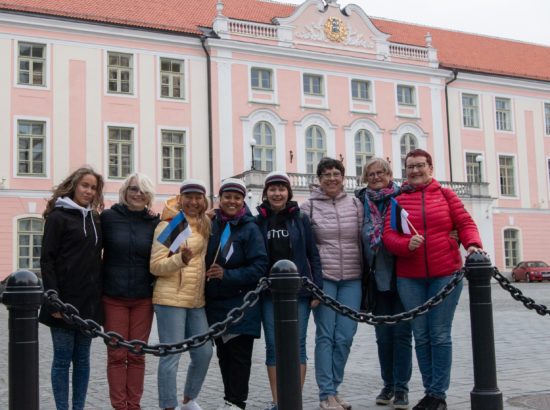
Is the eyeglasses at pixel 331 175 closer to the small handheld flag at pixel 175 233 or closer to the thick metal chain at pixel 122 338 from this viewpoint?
the small handheld flag at pixel 175 233

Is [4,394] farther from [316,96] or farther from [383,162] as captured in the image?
[316,96]

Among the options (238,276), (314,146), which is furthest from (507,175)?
(238,276)

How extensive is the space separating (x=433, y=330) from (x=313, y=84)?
2559cm

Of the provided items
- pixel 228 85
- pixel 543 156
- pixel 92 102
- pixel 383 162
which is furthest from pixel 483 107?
pixel 383 162

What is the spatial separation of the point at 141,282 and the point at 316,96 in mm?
25605

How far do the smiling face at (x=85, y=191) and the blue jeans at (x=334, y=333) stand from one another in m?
2.09

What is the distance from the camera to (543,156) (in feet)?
117

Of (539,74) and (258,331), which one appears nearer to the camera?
(258,331)

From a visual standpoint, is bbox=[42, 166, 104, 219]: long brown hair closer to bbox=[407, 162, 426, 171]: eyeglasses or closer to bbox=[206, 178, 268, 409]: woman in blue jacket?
bbox=[206, 178, 268, 409]: woman in blue jacket

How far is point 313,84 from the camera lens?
30453mm

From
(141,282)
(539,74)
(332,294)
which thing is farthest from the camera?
(539,74)

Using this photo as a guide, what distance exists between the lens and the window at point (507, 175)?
34.5 m

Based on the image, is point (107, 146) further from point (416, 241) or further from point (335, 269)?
point (416, 241)

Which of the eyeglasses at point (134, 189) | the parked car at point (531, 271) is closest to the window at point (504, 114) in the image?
the parked car at point (531, 271)
